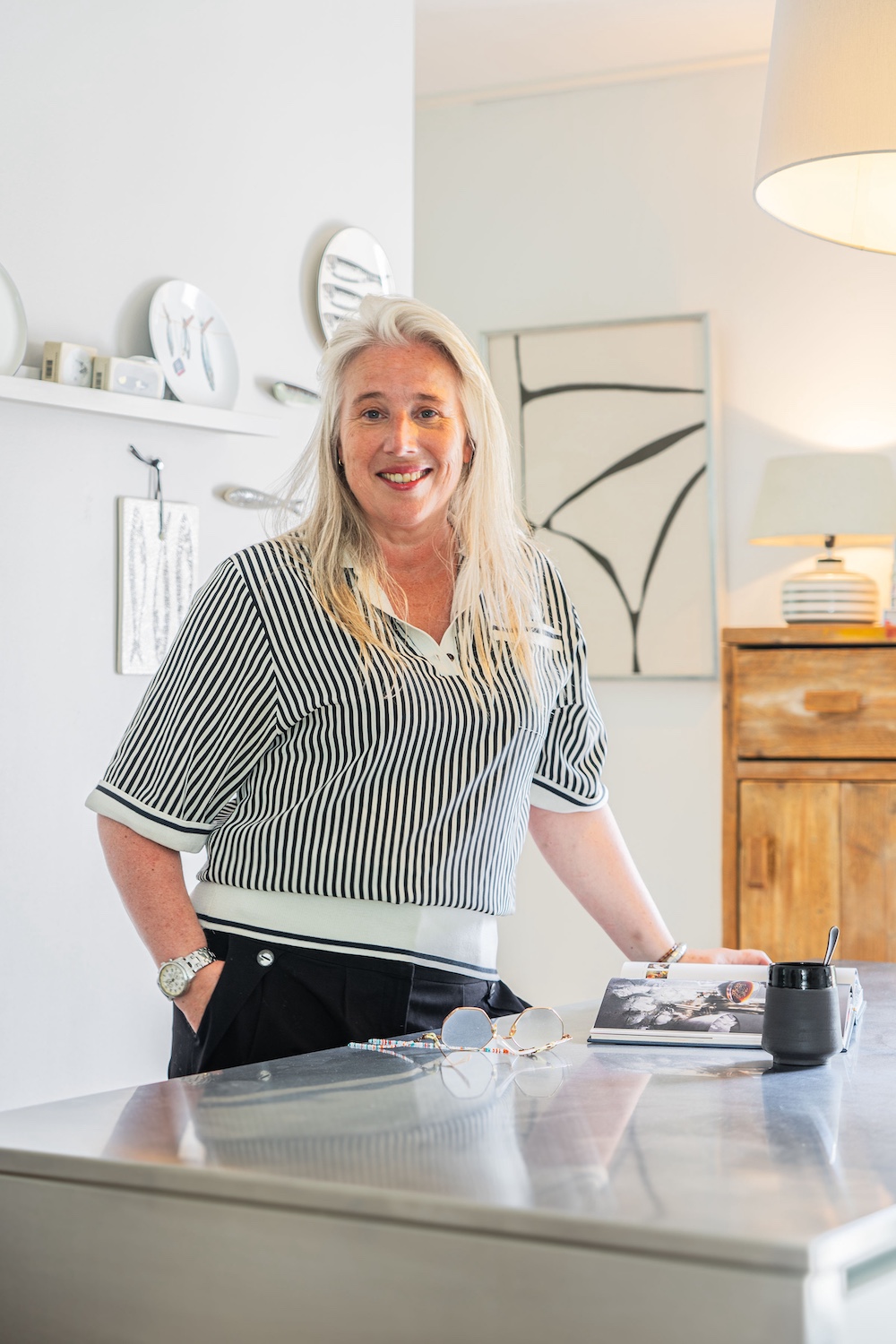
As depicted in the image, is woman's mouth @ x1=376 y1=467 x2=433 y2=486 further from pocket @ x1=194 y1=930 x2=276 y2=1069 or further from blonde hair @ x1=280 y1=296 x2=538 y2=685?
pocket @ x1=194 y1=930 x2=276 y2=1069

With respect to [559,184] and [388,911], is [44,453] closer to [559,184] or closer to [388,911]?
[388,911]

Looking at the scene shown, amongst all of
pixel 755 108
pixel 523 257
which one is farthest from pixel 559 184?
pixel 755 108

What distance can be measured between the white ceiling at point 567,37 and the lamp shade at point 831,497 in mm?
1239

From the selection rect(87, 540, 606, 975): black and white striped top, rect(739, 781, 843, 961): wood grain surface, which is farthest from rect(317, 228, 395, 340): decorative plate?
rect(87, 540, 606, 975): black and white striped top

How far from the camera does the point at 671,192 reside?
4.51 meters

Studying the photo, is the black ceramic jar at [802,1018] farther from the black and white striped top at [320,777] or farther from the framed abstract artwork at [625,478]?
the framed abstract artwork at [625,478]

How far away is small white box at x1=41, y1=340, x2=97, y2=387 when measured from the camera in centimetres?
257

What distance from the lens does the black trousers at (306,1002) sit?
63.7 inches

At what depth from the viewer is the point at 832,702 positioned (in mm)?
3656

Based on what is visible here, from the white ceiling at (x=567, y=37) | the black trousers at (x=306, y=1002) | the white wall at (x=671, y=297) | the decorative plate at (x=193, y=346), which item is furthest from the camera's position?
the white wall at (x=671, y=297)

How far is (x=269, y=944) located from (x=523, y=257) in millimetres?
3491

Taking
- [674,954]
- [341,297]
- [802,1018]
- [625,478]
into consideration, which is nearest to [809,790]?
[625,478]

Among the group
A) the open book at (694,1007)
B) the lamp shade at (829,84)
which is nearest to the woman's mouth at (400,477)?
the lamp shade at (829,84)

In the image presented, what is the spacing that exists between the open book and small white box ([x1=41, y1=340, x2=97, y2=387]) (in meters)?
1.50
